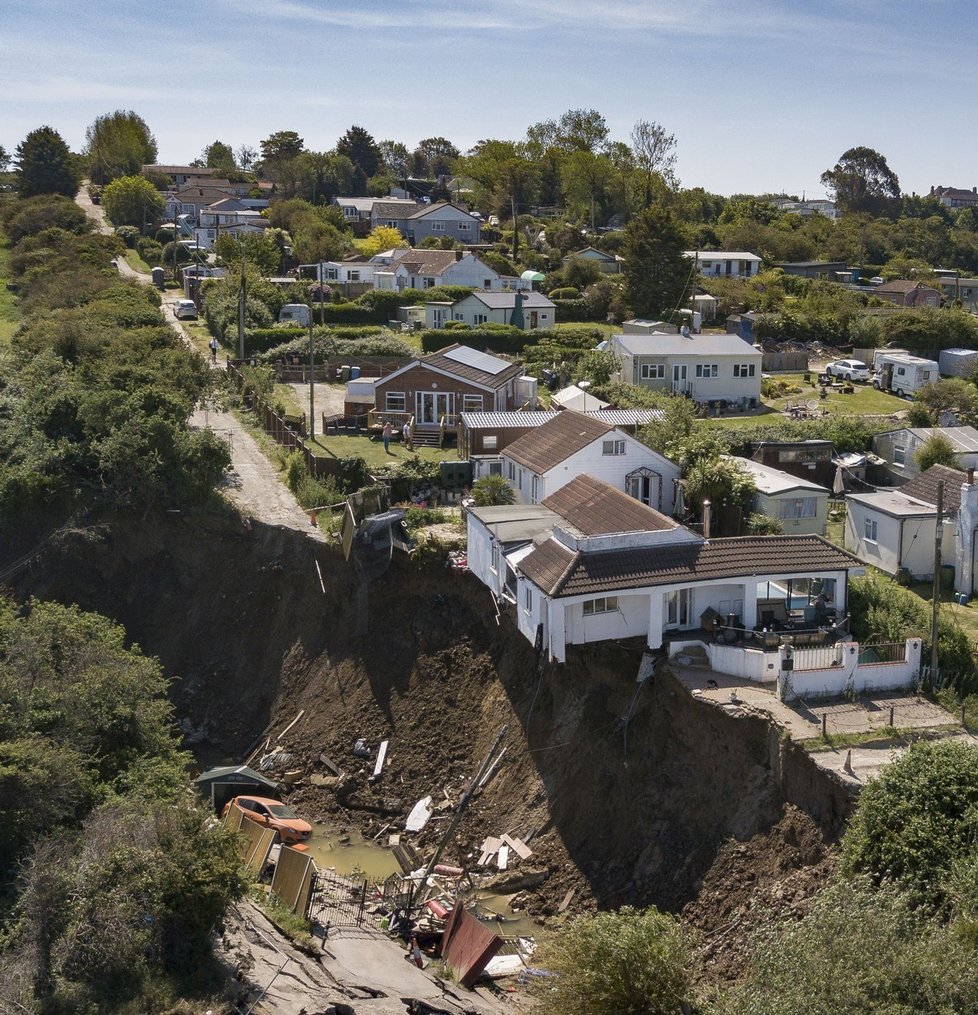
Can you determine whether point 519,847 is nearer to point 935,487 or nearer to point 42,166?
point 935,487

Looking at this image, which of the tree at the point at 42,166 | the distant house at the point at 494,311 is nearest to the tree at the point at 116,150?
the tree at the point at 42,166

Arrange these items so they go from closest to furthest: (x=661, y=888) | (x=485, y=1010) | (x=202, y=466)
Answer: (x=485, y=1010)
(x=661, y=888)
(x=202, y=466)

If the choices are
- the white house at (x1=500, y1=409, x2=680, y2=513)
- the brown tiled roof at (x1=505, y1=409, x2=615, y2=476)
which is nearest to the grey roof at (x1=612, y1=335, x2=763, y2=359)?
the brown tiled roof at (x1=505, y1=409, x2=615, y2=476)

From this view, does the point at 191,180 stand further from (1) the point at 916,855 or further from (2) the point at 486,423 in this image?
(1) the point at 916,855

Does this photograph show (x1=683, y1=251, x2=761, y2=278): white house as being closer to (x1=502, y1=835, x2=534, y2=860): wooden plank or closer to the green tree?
(x1=502, y1=835, x2=534, y2=860): wooden plank

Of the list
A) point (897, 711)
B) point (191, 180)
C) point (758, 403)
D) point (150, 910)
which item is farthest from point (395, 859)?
point (191, 180)
